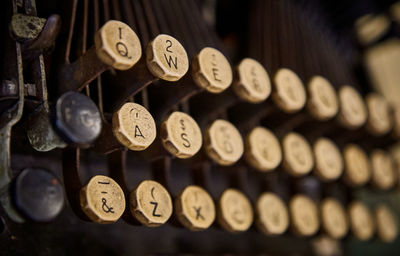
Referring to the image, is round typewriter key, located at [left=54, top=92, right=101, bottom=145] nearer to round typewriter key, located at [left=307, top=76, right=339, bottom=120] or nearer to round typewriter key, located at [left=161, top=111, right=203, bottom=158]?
round typewriter key, located at [left=161, top=111, right=203, bottom=158]

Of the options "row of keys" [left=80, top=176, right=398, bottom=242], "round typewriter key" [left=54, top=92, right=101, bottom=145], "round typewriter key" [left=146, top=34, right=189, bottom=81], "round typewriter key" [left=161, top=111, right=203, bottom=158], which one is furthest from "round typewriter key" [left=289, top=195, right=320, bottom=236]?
"round typewriter key" [left=54, top=92, right=101, bottom=145]

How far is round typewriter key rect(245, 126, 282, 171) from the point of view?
123 centimetres

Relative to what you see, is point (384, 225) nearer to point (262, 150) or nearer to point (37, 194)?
point (262, 150)

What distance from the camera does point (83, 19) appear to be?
1077 millimetres

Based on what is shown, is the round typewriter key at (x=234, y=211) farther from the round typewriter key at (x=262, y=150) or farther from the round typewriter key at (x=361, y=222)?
the round typewriter key at (x=361, y=222)

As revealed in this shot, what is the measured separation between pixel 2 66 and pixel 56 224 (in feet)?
1.31

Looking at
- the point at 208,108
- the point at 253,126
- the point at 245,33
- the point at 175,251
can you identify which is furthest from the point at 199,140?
the point at 245,33

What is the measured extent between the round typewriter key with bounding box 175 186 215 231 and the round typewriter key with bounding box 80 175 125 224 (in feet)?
0.59

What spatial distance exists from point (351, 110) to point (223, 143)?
616 millimetres

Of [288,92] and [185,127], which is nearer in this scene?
[185,127]

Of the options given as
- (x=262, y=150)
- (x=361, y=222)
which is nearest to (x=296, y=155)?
(x=262, y=150)

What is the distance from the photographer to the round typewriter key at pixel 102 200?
35.3 inches

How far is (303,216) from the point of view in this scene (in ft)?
4.83

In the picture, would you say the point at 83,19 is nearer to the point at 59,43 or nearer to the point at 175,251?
the point at 59,43
